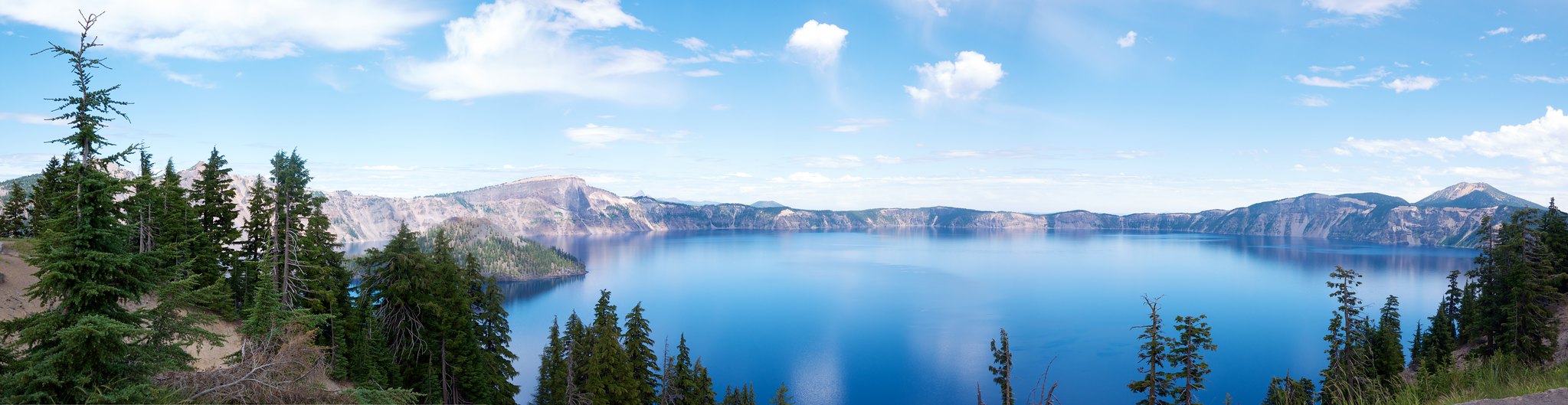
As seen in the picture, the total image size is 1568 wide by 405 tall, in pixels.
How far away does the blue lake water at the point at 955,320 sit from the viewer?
240 feet

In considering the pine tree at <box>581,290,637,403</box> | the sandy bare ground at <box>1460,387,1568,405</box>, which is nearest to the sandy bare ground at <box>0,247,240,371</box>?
the pine tree at <box>581,290,637,403</box>

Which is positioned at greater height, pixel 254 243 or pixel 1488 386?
pixel 254 243

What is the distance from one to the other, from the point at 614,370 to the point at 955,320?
81.2m

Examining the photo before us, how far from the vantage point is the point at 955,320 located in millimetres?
105562

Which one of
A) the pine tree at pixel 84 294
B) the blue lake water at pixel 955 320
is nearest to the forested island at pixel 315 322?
the pine tree at pixel 84 294

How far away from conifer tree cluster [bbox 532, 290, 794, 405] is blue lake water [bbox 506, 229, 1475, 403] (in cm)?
3005

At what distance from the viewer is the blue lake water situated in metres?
73.2

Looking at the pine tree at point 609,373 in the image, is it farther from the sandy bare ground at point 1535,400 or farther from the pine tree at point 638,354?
the sandy bare ground at point 1535,400

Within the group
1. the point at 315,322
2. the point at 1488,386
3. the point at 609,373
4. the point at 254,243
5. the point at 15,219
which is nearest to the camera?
the point at 1488,386

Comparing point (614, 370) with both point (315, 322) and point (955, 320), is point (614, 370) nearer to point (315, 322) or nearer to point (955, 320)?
point (315, 322)

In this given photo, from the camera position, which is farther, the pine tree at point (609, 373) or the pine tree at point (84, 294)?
the pine tree at point (609, 373)

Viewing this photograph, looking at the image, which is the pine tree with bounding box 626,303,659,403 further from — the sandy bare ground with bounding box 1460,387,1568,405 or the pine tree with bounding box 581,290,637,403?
the sandy bare ground with bounding box 1460,387,1568,405

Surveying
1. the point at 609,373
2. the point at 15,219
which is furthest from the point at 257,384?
the point at 15,219

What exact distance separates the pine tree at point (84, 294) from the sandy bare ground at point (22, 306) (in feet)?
45.0
